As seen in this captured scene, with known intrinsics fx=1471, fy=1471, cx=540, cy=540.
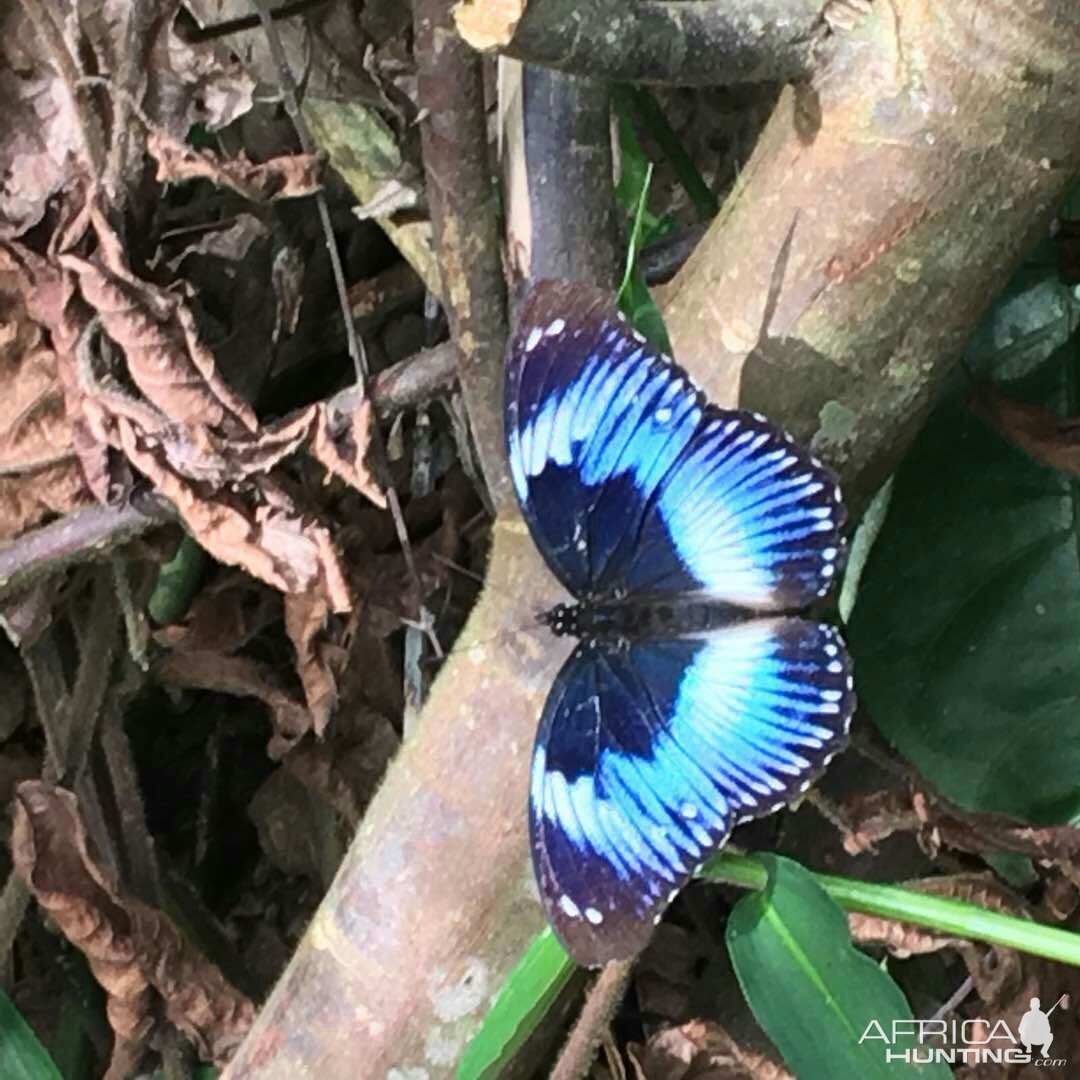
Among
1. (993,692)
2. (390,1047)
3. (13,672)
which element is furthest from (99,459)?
(993,692)

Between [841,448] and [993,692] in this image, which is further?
[993,692]

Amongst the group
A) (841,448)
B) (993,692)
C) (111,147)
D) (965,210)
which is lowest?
(993,692)

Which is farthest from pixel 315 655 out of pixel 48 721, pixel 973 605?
pixel 973 605

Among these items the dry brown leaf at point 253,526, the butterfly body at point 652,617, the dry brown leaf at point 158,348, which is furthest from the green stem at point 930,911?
the dry brown leaf at point 158,348

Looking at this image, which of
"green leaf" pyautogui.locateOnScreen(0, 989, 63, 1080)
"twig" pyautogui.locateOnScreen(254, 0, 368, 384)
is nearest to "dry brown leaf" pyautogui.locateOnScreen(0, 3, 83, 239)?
"twig" pyautogui.locateOnScreen(254, 0, 368, 384)

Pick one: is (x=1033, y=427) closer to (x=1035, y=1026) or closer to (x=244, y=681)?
(x=1035, y=1026)

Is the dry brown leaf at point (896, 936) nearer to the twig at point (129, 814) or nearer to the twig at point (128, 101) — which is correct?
the twig at point (129, 814)

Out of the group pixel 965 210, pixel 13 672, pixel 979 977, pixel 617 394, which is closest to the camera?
pixel 965 210

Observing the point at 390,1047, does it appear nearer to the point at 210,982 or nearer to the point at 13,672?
the point at 210,982
